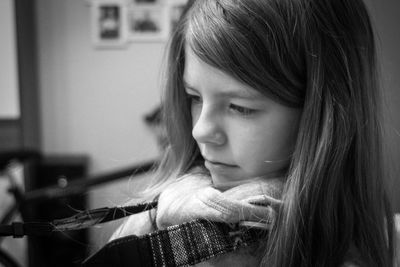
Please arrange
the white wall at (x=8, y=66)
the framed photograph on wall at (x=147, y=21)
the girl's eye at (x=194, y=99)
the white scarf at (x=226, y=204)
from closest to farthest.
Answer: the white scarf at (x=226, y=204) → the girl's eye at (x=194, y=99) → the white wall at (x=8, y=66) → the framed photograph on wall at (x=147, y=21)

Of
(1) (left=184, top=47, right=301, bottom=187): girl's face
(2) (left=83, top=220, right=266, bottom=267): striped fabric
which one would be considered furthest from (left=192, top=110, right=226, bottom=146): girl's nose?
(2) (left=83, top=220, right=266, bottom=267): striped fabric

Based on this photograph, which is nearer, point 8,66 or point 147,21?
point 8,66

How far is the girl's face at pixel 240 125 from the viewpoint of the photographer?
50 centimetres

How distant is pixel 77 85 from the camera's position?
232 centimetres

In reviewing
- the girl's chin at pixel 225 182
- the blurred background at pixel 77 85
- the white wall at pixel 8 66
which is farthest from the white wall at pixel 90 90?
the girl's chin at pixel 225 182

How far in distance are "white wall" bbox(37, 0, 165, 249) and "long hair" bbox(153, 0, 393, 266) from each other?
5.85 ft

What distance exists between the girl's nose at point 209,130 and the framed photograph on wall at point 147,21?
1845 mm

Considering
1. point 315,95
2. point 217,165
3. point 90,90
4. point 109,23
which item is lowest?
point 90,90

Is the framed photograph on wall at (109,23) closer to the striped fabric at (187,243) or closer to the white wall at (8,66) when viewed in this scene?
the white wall at (8,66)

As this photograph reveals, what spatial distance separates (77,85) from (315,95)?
6.69 ft

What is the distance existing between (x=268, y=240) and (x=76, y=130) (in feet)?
6.76

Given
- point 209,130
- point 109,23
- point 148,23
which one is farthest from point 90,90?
point 209,130

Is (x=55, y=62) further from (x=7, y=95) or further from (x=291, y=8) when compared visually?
(x=291, y=8)

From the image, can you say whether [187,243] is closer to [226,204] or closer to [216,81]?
[226,204]
